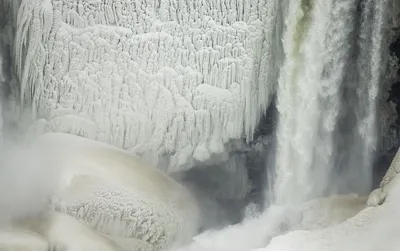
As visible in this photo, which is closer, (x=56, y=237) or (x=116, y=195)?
(x=56, y=237)

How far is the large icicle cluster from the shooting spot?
3.76 m

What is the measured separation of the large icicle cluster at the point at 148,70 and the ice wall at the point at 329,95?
18cm

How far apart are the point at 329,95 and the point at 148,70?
1.09m

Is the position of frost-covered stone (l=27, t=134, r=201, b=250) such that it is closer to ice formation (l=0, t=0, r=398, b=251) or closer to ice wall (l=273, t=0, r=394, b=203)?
ice formation (l=0, t=0, r=398, b=251)

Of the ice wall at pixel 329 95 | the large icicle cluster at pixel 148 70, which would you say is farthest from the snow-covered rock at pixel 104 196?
the ice wall at pixel 329 95

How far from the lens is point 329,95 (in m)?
3.68

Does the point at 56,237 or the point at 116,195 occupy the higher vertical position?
the point at 116,195

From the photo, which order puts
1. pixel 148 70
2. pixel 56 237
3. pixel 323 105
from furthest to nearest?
pixel 148 70
pixel 323 105
pixel 56 237

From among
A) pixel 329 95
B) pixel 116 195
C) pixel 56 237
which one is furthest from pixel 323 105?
pixel 56 237

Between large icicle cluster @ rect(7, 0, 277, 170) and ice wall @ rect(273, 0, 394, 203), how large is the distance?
179 millimetres

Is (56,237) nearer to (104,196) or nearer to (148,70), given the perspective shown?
(104,196)

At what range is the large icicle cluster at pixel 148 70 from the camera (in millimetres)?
3760

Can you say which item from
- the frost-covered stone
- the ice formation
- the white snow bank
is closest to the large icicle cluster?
Answer: the ice formation

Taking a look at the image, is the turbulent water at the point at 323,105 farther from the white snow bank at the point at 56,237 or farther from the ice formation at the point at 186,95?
the white snow bank at the point at 56,237
